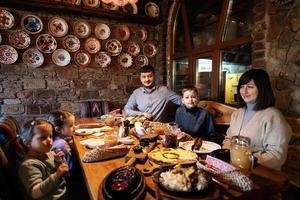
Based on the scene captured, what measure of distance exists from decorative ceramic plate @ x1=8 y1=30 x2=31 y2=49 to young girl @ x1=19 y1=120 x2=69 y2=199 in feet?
8.31

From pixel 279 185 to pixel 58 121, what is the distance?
4.82 ft

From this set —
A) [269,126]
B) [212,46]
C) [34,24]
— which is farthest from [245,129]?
[34,24]

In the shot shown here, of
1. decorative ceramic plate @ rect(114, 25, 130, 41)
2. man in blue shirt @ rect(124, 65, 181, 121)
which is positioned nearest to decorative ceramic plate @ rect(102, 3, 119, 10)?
decorative ceramic plate @ rect(114, 25, 130, 41)

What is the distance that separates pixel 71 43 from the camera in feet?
11.4

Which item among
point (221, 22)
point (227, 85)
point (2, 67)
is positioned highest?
point (221, 22)

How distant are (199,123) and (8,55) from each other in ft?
9.82

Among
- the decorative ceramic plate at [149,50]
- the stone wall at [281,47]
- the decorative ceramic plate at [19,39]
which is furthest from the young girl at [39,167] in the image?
the decorative ceramic plate at [149,50]

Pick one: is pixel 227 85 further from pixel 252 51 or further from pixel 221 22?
pixel 221 22

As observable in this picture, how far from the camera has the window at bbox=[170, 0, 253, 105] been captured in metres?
2.48

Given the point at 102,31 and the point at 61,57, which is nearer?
the point at 61,57

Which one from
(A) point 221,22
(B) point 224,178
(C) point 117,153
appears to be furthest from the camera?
(A) point 221,22

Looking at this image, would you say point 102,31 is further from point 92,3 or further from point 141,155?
point 141,155

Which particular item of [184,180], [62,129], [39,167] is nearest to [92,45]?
[62,129]

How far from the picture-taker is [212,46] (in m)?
2.90
